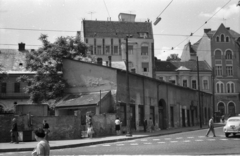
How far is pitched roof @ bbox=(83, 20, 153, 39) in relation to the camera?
73250mm

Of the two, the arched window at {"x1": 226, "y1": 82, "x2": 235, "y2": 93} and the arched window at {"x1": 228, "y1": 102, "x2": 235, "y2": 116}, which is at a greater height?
the arched window at {"x1": 226, "y1": 82, "x2": 235, "y2": 93}

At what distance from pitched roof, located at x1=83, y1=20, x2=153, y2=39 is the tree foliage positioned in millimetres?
26769

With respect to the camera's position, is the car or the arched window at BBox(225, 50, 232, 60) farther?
the arched window at BBox(225, 50, 232, 60)

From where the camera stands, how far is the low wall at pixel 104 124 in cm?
3291

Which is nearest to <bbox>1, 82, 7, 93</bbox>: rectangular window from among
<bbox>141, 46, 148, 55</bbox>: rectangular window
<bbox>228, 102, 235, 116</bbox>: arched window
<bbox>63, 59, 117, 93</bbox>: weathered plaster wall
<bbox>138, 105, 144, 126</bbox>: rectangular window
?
<bbox>141, 46, 148, 55</bbox>: rectangular window

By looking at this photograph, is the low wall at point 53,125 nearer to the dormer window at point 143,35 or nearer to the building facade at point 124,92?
the building facade at point 124,92

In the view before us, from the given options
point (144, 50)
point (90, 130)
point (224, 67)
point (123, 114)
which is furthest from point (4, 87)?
point (224, 67)

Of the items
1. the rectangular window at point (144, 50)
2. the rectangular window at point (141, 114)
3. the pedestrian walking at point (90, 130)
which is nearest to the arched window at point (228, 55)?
the rectangular window at point (144, 50)

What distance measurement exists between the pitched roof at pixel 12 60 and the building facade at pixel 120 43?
12329mm

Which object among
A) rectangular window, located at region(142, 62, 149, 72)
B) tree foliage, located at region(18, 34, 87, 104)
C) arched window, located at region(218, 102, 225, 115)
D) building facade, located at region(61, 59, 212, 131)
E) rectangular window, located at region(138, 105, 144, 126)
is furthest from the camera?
arched window, located at region(218, 102, 225, 115)

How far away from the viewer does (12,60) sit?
65938 mm

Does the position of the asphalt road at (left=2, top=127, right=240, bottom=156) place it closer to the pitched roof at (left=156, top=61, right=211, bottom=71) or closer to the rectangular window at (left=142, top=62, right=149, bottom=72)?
the rectangular window at (left=142, top=62, right=149, bottom=72)

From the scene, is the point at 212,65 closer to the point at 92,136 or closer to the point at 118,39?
the point at 118,39

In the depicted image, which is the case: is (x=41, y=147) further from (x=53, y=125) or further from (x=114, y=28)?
(x=114, y=28)
